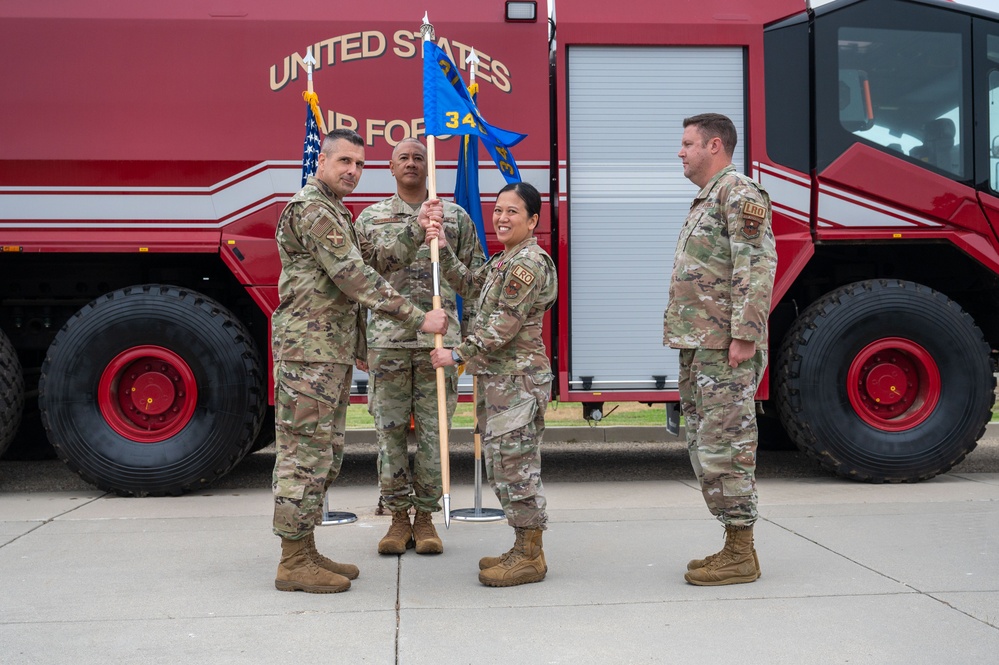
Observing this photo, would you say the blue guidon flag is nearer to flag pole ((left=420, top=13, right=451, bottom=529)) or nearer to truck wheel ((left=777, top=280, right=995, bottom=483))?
flag pole ((left=420, top=13, right=451, bottom=529))

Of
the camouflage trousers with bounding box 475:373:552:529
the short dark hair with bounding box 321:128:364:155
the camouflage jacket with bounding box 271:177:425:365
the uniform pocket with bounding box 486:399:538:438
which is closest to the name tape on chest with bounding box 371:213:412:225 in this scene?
the camouflage jacket with bounding box 271:177:425:365

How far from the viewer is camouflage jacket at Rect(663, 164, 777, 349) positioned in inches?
161

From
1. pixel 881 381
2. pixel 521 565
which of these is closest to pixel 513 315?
pixel 521 565

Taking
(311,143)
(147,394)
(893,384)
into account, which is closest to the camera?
(311,143)

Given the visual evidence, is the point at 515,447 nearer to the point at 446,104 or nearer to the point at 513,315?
the point at 513,315

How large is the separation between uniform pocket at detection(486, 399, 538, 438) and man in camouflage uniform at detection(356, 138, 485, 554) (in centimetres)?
68

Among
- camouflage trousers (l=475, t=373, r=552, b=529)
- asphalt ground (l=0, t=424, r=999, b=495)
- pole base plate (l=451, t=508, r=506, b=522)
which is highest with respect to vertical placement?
camouflage trousers (l=475, t=373, r=552, b=529)

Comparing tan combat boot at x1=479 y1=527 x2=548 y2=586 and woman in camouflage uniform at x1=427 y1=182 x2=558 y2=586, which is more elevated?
woman in camouflage uniform at x1=427 y1=182 x2=558 y2=586

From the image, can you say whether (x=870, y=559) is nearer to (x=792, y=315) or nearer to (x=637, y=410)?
(x=792, y=315)

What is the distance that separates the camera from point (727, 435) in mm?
4152

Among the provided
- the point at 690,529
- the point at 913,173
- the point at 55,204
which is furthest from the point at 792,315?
the point at 55,204

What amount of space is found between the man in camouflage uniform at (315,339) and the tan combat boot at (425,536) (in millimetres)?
504

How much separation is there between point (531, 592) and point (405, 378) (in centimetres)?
127

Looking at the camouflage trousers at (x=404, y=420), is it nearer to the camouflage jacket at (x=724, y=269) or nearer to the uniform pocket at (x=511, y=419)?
the uniform pocket at (x=511, y=419)
